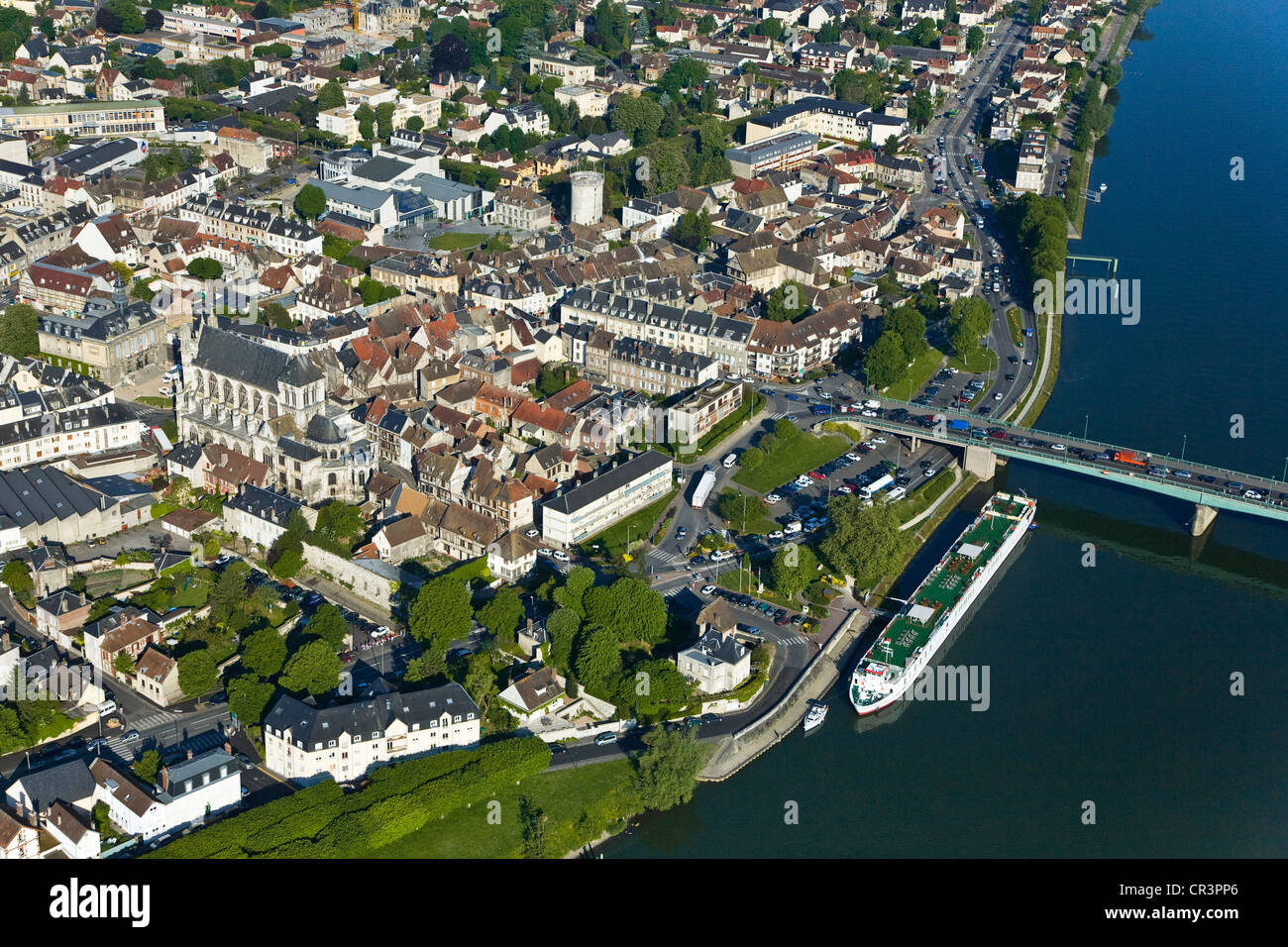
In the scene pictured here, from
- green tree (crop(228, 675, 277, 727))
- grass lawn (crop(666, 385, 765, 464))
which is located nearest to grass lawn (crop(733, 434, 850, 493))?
grass lawn (crop(666, 385, 765, 464))

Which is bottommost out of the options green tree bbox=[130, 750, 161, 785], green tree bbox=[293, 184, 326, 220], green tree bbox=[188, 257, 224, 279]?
green tree bbox=[130, 750, 161, 785]

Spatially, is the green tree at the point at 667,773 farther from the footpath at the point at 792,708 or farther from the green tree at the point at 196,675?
the green tree at the point at 196,675

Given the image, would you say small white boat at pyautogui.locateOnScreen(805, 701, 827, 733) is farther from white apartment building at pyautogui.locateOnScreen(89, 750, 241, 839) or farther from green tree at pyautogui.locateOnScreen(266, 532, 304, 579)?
green tree at pyautogui.locateOnScreen(266, 532, 304, 579)

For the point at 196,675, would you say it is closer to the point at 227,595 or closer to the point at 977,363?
the point at 227,595

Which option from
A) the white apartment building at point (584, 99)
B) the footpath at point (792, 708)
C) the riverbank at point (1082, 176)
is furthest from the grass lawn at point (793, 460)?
A: the white apartment building at point (584, 99)
